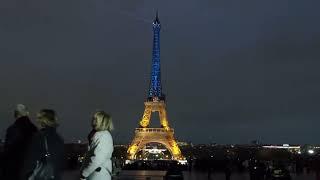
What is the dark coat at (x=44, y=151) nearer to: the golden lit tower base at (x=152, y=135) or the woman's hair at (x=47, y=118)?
the woman's hair at (x=47, y=118)

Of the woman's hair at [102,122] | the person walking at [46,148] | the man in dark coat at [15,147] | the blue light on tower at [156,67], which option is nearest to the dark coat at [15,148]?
the man in dark coat at [15,147]

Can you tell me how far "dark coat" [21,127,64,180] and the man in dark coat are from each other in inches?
20.0

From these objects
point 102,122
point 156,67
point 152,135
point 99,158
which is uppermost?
point 156,67

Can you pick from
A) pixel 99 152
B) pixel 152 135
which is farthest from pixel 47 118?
pixel 152 135

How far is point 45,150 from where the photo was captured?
694 cm

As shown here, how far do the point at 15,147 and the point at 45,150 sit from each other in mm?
832

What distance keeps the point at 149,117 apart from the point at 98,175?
2985 inches

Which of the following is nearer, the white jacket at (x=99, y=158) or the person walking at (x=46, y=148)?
the white jacket at (x=99, y=158)

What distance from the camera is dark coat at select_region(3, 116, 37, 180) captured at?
760 centimetres

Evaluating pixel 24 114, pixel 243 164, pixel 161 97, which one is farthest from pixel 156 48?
pixel 24 114

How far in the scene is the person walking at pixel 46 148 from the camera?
22.7ft

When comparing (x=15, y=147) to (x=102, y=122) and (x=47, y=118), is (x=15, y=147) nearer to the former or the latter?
(x=47, y=118)

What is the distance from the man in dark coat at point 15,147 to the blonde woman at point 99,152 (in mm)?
1227

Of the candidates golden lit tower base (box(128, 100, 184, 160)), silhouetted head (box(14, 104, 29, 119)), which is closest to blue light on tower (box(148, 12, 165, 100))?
golden lit tower base (box(128, 100, 184, 160))
